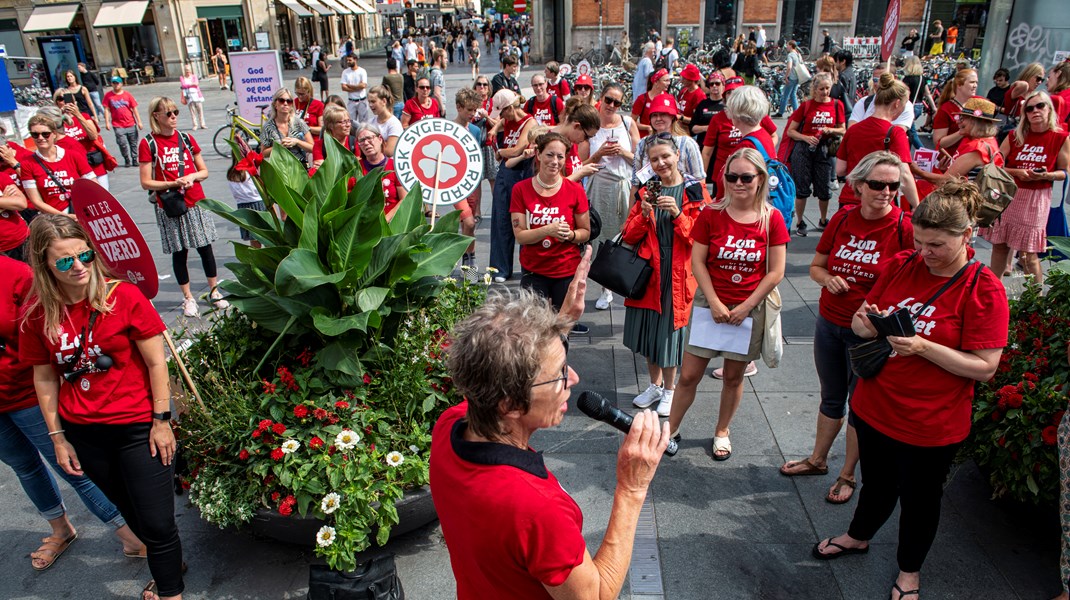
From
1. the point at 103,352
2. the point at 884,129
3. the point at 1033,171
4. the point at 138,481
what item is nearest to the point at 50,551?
the point at 138,481

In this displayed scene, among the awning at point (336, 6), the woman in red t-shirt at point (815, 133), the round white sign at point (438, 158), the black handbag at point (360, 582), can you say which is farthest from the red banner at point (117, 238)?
the awning at point (336, 6)

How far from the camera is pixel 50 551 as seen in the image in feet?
11.5

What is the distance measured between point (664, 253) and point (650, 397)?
1.02m

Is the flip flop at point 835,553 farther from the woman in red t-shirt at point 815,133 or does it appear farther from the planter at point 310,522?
the woman in red t-shirt at point 815,133

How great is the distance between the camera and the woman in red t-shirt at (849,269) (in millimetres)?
3449

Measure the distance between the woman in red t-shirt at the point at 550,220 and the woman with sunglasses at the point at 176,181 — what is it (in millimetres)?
2799

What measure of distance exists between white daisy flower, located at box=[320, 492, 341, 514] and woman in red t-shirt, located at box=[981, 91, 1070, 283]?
5.66 meters

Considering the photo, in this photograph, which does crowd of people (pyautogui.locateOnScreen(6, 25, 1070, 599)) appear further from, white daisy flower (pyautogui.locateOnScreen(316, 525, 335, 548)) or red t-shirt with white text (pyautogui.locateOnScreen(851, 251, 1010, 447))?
white daisy flower (pyautogui.locateOnScreen(316, 525, 335, 548))

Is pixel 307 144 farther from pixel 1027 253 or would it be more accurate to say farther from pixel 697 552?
pixel 1027 253

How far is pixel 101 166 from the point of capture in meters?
7.58

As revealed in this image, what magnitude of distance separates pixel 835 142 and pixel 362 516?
6520 mm

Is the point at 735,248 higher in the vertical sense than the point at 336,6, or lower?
lower

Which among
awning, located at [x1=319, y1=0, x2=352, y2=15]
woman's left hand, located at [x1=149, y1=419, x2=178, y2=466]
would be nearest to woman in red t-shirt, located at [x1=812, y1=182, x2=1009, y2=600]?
woman's left hand, located at [x1=149, y1=419, x2=178, y2=466]

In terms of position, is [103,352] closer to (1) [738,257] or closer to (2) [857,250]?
(1) [738,257]
